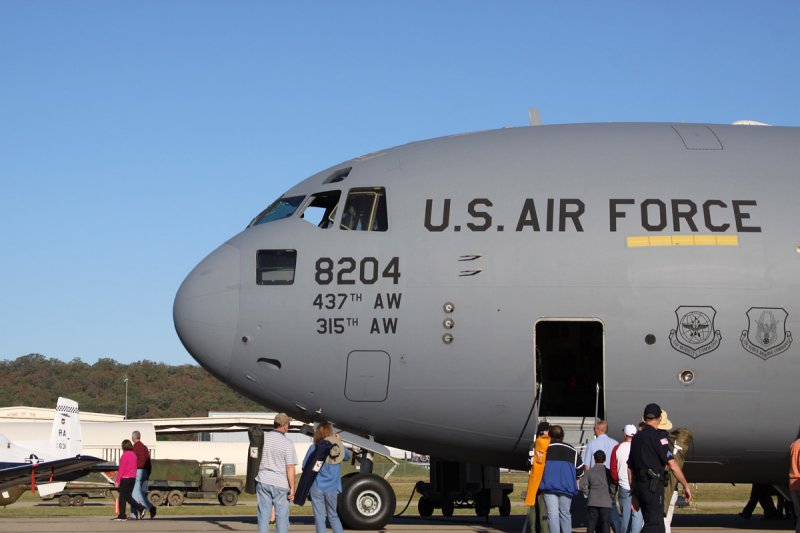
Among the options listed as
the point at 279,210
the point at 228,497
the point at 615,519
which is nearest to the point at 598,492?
the point at 615,519

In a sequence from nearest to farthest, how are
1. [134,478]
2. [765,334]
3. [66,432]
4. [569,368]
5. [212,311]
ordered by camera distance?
1. [765,334]
2. [212,311]
3. [569,368]
4. [134,478]
5. [66,432]

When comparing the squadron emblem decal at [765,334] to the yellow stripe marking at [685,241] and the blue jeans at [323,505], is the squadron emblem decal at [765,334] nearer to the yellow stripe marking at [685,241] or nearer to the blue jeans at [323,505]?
the yellow stripe marking at [685,241]

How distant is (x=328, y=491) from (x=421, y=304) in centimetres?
345

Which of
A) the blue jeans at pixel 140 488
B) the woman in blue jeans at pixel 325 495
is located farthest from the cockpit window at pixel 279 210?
the blue jeans at pixel 140 488

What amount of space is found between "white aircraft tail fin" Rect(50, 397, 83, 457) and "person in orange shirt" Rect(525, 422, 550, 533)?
29179 millimetres

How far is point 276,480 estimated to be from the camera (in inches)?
527

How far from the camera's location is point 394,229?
54.6ft

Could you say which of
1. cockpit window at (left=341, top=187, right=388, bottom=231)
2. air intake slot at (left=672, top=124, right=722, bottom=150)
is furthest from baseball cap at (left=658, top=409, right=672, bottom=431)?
cockpit window at (left=341, top=187, right=388, bottom=231)

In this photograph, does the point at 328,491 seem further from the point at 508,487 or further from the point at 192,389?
the point at 192,389

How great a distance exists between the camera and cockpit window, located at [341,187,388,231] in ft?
55.4

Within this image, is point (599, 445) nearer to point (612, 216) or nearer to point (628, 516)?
point (628, 516)

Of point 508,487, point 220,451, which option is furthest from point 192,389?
point 508,487

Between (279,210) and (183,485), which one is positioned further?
(183,485)

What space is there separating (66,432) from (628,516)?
3082 centimetres
